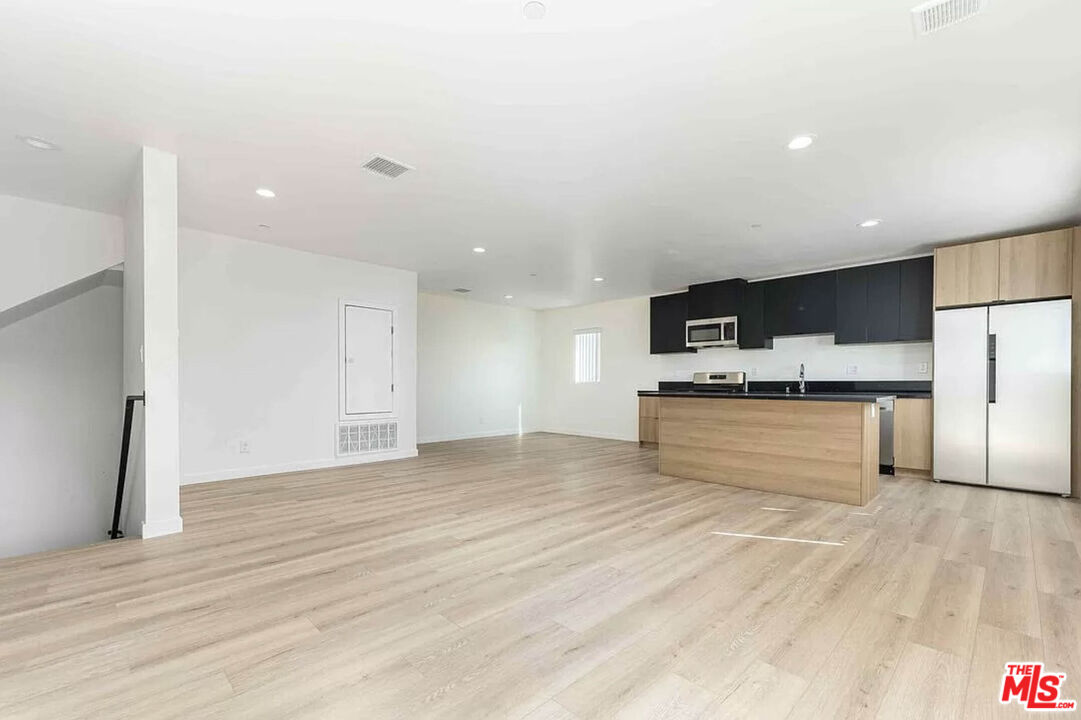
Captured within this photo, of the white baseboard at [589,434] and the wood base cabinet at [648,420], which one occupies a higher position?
the wood base cabinet at [648,420]

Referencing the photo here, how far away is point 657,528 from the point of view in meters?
3.34

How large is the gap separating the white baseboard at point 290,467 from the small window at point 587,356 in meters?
3.90

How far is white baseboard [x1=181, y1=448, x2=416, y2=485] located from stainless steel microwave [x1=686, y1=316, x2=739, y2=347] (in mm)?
4496

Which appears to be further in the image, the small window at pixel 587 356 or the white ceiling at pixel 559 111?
the small window at pixel 587 356

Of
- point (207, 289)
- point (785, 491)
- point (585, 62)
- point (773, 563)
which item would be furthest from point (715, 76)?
point (207, 289)

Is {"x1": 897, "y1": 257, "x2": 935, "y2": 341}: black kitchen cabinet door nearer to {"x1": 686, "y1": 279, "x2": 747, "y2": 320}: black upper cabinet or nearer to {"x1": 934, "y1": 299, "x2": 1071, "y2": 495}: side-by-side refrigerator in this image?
{"x1": 934, "y1": 299, "x2": 1071, "y2": 495}: side-by-side refrigerator

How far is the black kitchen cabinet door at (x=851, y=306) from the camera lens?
5.73m

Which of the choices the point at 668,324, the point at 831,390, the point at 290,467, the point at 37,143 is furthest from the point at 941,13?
the point at 290,467

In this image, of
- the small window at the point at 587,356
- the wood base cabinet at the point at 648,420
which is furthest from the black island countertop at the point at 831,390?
the small window at the point at 587,356

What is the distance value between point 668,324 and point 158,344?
657 centimetres

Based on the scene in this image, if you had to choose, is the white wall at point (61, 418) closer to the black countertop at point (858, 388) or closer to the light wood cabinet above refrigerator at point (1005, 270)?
the black countertop at point (858, 388)

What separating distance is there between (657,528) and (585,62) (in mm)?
2936

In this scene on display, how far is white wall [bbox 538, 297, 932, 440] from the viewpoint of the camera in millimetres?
Answer: 5898

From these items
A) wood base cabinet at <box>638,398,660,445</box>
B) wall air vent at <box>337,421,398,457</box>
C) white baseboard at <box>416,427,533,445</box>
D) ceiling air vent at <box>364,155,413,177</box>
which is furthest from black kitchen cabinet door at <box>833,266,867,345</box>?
wall air vent at <box>337,421,398,457</box>
